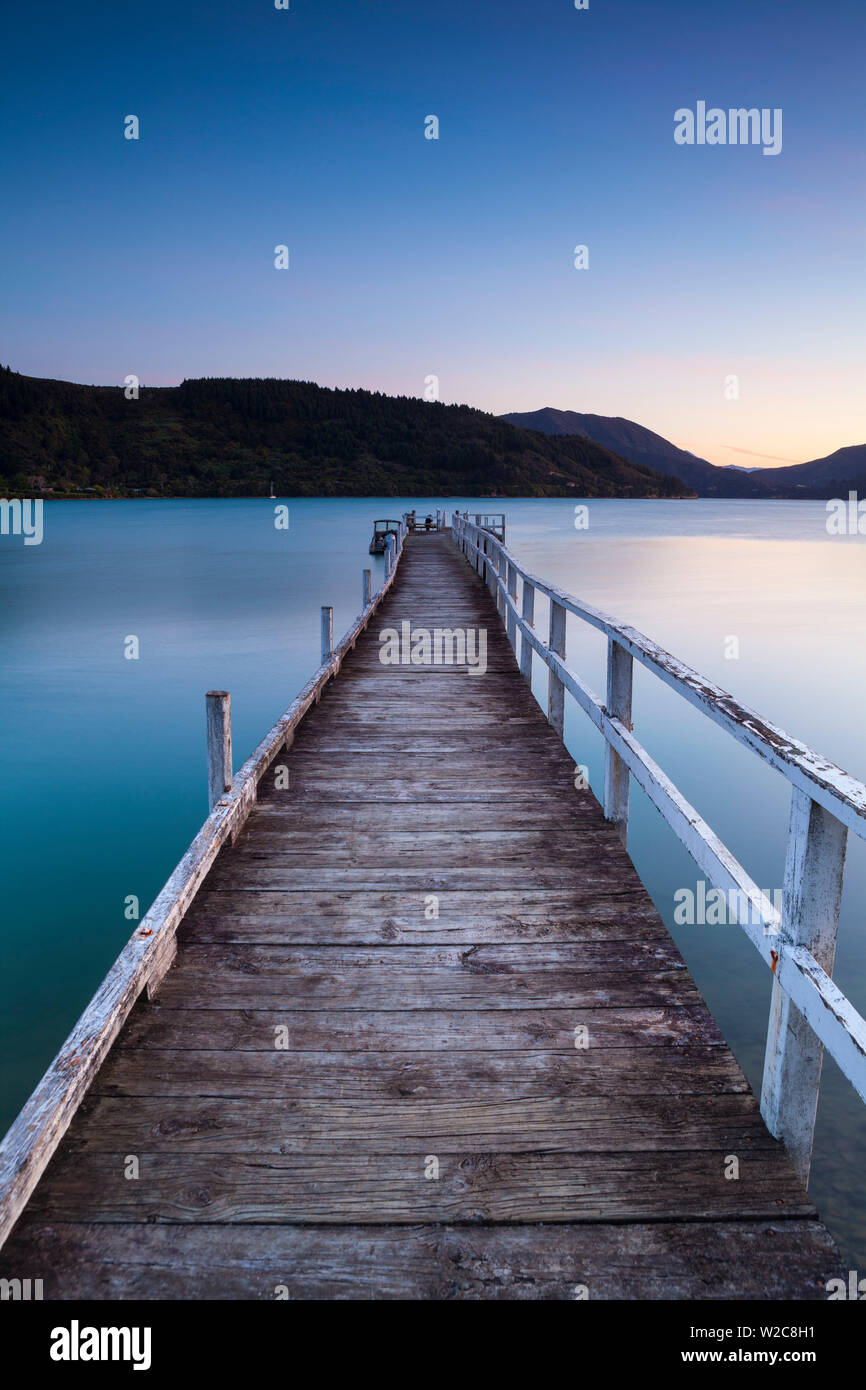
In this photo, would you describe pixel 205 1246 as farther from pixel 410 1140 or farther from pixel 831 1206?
pixel 831 1206

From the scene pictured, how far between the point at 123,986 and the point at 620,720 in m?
2.90

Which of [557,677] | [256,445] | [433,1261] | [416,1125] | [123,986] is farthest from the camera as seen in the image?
[256,445]

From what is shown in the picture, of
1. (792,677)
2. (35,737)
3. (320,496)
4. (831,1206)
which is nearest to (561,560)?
(792,677)

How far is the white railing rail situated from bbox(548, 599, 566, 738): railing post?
242cm

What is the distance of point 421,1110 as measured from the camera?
2.46 metres

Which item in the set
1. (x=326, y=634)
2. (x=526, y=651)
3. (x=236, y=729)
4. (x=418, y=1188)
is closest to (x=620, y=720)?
(x=418, y=1188)

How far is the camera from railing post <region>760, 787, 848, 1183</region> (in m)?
2.10

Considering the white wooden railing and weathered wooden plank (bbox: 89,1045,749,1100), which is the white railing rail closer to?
weathered wooden plank (bbox: 89,1045,749,1100)

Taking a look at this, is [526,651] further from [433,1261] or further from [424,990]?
[433,1261]

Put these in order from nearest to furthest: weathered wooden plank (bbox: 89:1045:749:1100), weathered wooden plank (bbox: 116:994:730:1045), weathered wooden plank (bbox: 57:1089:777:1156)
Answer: weathered wooden plank (bbox: 57:1089:777:1156) < weathered wooden plank (bbox: 89:1045:749:1100) < weathered wooden plank (bbox: 116:994:730:1045)

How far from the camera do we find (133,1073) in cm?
262

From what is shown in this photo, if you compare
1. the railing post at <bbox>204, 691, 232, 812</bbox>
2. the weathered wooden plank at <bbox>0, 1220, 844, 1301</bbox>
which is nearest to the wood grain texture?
the weathered wooden plank at <bbox>0, 1220, 844, 1301</bbox>

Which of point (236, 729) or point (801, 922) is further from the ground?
point (801, 922)

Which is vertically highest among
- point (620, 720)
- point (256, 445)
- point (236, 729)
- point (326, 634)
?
point (256, 445)
